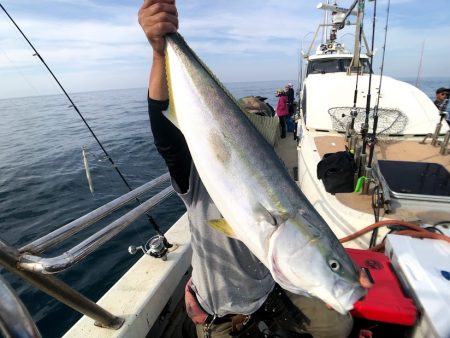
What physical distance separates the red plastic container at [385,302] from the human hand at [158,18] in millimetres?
2088

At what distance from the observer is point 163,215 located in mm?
8461

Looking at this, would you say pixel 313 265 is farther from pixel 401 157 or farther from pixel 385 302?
pixel 401 157

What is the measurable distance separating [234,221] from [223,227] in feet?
0.21

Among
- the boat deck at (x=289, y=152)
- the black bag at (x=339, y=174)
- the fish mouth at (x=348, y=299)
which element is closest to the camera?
the fish mouth at (x=348, y=299)

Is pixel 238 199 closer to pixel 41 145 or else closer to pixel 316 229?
pixel 316 229

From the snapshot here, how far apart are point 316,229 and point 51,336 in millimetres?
4876

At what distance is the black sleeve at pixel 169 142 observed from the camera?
1823mm

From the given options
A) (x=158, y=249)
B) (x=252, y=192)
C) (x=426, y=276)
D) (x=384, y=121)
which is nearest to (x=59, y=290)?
(x=252, y=192)

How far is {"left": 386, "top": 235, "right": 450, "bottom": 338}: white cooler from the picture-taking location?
6.33 feet

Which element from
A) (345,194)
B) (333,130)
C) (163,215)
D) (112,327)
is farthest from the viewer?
(163,215)

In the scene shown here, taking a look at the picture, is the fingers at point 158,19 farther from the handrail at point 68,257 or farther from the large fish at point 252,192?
the handrail at point 68,257

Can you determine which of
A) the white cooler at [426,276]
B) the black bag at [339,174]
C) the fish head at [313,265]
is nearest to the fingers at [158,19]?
the fish head at [313,265]

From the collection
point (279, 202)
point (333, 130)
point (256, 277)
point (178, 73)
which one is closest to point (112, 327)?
point (256, 277)

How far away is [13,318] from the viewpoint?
1139mm
